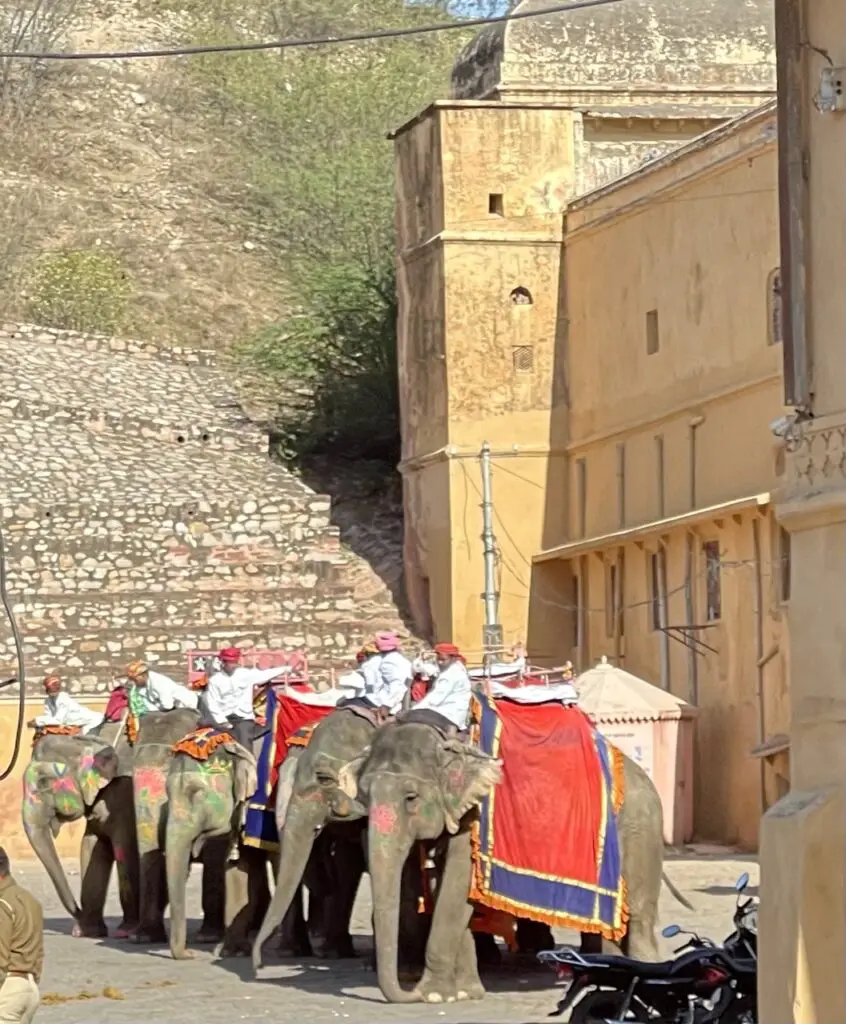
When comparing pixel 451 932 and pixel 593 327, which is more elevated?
pixel 593 327

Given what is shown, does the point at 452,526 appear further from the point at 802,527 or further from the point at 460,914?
the point at 802,527

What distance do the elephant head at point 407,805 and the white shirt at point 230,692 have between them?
14.5ft

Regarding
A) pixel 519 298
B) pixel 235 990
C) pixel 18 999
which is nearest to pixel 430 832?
pixel 235 990

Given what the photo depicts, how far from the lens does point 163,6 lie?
72.8m

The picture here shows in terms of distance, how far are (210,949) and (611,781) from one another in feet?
14.4

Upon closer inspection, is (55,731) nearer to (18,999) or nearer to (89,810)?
(89,810)

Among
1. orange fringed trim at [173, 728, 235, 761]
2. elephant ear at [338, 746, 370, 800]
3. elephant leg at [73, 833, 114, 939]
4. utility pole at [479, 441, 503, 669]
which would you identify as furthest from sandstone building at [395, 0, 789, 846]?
elephant ear at [338, 746, 370, 800]

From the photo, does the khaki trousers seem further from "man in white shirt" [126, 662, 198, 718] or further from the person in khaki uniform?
"man in white shirt" [126, 662, 198, 718]

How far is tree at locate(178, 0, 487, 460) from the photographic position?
148ft

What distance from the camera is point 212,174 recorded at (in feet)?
213

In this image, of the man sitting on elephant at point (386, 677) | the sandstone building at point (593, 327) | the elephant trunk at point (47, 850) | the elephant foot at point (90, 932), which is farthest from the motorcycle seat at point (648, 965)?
the sandstone building at point (593, 327)

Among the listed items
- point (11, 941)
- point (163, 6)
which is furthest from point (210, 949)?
point (163, 6)

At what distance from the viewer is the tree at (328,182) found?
45094 mm

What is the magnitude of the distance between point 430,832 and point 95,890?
580 centimetres
